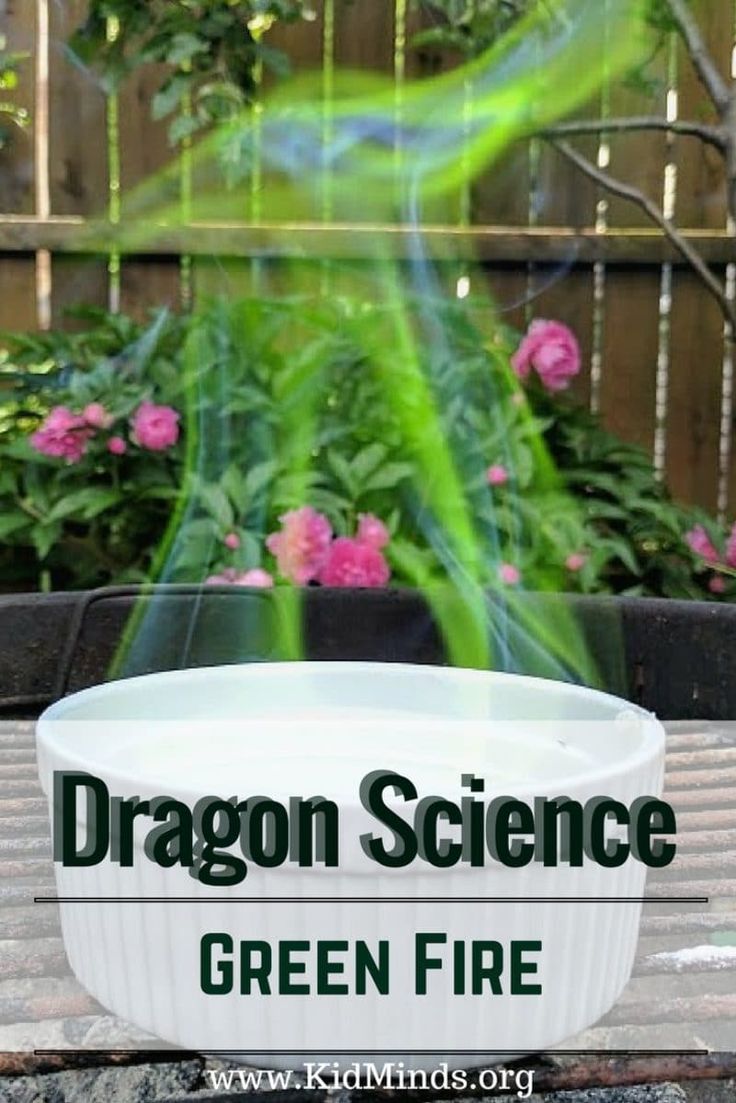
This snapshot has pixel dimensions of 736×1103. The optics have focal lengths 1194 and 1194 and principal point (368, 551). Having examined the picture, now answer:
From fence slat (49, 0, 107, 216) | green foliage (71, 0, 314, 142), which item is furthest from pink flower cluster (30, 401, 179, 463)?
fence slat (49, 0, 107, 216)

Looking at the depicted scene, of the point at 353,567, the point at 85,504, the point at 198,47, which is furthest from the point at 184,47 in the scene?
the point at 353,567

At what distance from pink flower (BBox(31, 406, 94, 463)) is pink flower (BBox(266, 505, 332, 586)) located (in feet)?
1.01

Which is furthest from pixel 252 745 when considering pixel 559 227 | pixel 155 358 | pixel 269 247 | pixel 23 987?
pixel 559 227

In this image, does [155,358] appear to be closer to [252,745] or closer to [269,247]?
[269,247]

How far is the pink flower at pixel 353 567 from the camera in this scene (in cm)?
114

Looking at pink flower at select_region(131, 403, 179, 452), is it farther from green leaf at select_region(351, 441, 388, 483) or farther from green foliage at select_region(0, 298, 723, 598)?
green leaf at select_region(351, 441, 388, 483)

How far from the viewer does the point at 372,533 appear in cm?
120

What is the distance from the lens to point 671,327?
184cm

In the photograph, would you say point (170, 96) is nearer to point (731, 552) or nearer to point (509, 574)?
point (509, 574)

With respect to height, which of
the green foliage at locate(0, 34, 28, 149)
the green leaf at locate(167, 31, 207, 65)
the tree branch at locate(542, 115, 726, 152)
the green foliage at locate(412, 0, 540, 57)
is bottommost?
the tree branch at locate(542, 115, 726, 152)

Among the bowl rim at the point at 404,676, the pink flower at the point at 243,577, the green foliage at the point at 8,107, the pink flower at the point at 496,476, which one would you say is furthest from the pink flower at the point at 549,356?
the bowl rim at the point at 404,676

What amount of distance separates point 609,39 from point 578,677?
1.35 meters

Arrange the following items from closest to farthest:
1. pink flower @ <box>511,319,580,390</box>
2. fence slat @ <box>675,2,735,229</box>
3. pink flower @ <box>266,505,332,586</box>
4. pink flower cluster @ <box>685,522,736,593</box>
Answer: pink flower @ <box>266,505,332,586</box>, pink flower cluster @ <box>685,522,736,593</box>, pink flower @ <box>511,319,580,390</box>, fence slat @ <box>675,2,735,229</box>

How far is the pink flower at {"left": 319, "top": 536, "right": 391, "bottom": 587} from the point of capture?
114 centimetres
